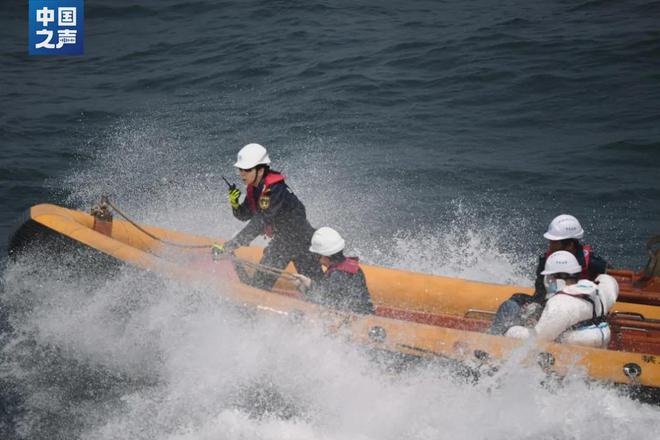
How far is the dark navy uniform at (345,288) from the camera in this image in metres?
5.98

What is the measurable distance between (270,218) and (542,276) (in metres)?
2.17

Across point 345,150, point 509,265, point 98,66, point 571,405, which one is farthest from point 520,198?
point 98,66

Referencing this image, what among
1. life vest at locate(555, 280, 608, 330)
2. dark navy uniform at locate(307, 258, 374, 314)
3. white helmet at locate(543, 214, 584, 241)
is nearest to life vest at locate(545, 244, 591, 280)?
white helmet at locate(543, 214, 584, 241)

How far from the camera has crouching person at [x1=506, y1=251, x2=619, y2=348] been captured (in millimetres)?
5348

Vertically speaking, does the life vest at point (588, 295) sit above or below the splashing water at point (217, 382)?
above

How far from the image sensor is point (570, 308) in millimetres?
5336

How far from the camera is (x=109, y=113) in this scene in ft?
43.3

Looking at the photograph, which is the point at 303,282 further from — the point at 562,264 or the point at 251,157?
the point at 562,264

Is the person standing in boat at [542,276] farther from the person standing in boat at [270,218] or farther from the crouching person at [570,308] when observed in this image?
→ the person standing in boat at [270,218]

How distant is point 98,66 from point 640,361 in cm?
1246

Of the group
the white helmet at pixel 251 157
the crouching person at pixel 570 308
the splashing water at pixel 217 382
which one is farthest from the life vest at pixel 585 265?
the white helmet at pixel 251 157

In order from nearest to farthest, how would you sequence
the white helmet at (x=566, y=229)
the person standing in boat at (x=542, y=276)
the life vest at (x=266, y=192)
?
the person standing in boat at (x=542, y=276) → the white helmet at (x=566, y=229) → the life vest at (x=266, y=192)

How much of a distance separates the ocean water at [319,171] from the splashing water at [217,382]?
2 cm

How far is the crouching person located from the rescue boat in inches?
3.6
